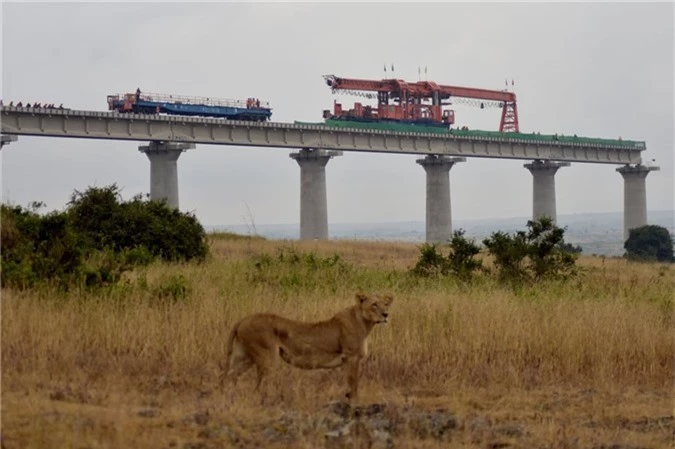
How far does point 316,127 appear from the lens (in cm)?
7806

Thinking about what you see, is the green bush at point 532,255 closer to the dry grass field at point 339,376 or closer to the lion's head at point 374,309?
the dry grass field at point 339,376

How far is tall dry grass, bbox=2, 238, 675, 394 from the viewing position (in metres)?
10.9

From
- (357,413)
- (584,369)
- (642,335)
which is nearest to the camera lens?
(357,413)

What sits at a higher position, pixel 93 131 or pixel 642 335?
pixel 93 131

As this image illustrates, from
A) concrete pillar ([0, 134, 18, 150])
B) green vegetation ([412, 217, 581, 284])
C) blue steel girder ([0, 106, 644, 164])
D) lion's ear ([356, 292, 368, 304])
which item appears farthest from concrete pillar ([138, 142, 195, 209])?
lion's ear ([356, 292, 368, 304])

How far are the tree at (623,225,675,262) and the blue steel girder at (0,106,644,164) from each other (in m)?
20.6

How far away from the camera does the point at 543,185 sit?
311 ft

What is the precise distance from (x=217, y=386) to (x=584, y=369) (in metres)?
4.93

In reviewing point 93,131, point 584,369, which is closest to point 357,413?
point 584,369

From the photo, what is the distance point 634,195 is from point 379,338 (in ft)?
309

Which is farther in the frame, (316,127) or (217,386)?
(316,127)

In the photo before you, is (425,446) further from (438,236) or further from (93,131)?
(438,236)

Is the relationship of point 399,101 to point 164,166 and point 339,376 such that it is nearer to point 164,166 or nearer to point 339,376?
point 164,166

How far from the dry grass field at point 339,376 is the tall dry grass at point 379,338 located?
0.10 feet
